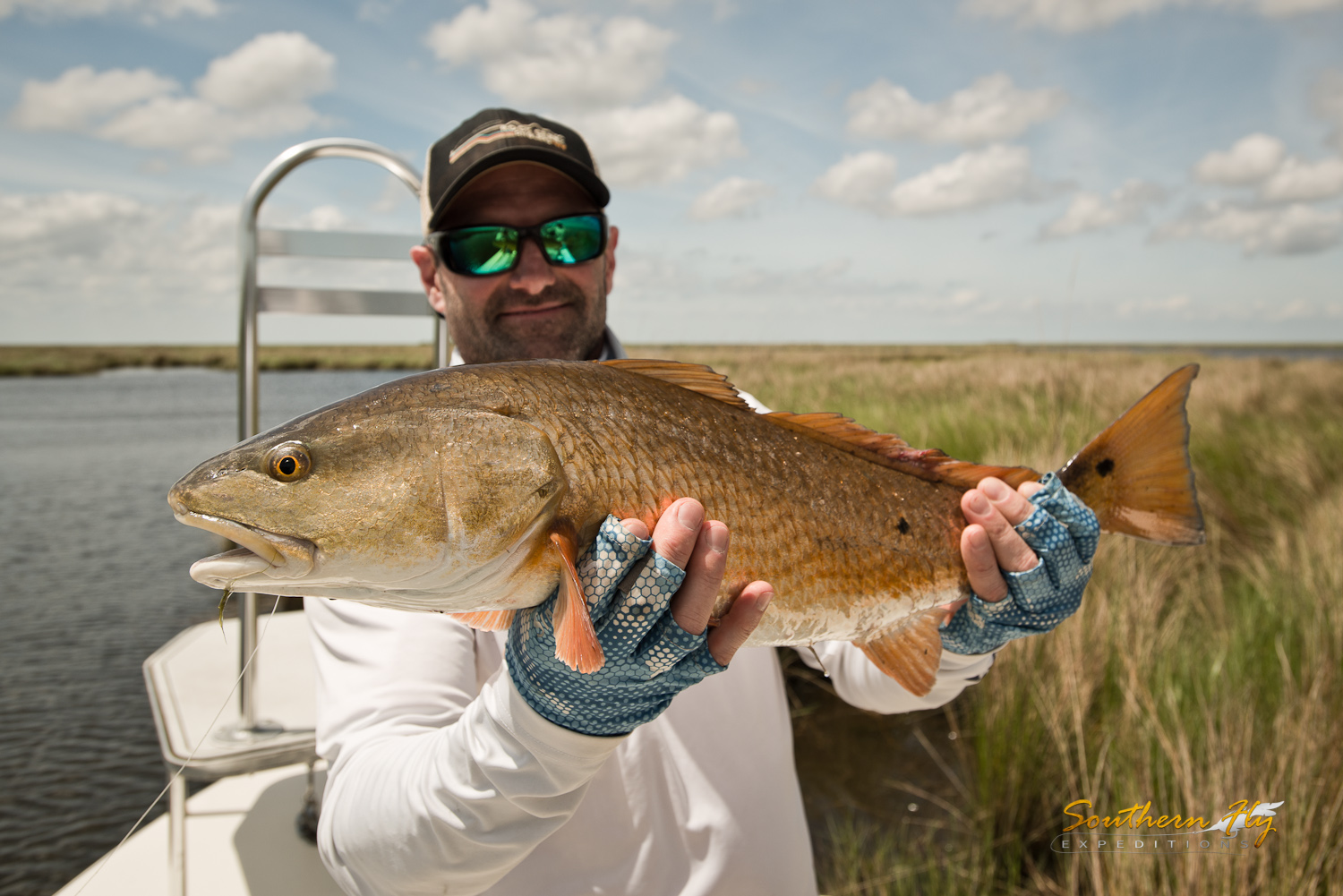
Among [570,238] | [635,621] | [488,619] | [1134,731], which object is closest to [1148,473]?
[635,621]

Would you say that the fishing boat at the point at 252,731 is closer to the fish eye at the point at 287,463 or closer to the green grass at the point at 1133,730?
Answer: the green grass at the point at 1133,730

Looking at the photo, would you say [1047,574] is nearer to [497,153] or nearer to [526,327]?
[526,327]

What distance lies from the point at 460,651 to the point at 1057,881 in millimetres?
3586

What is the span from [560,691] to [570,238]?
181 cm

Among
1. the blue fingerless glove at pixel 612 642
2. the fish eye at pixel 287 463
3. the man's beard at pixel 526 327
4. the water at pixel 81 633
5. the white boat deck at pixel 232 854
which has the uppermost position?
the man's beard at pixel 526 327

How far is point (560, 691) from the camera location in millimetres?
1710

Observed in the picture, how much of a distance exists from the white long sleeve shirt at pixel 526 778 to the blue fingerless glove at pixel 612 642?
0.17ft

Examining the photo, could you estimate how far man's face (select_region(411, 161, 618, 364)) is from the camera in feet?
9.52

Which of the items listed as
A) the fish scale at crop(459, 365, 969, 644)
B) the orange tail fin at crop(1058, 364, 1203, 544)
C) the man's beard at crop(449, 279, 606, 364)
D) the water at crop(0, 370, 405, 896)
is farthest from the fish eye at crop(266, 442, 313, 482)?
the water at crop(0, 370, 405, 896)

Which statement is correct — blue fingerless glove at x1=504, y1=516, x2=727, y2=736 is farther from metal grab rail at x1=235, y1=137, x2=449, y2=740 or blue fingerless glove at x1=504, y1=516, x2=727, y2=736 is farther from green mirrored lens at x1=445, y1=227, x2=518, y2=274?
metal grab rail at x1=235, y1=137, x2=449, y2=740

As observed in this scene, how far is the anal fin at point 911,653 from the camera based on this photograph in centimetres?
222

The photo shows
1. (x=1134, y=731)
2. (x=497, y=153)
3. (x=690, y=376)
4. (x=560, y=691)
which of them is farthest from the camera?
(x=1134, y=731)

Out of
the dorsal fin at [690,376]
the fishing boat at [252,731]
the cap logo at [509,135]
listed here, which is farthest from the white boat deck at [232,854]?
the cap logo at [509,135]

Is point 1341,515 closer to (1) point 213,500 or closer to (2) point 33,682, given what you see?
(1) point 213,500
